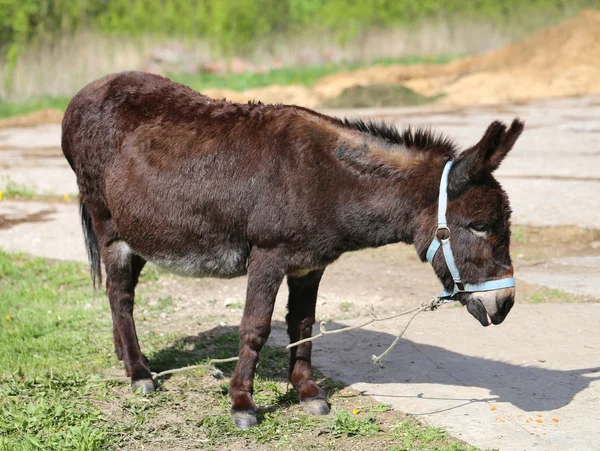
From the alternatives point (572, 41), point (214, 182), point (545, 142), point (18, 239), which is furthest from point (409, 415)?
point (572, 41)

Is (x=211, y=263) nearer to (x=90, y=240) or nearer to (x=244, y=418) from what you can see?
(x=244, y=418)

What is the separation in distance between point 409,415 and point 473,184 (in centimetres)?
135

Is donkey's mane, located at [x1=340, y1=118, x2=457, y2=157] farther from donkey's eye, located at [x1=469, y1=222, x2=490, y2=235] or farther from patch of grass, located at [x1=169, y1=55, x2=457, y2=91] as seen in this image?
patch of grass, located at [x1=169, y1=55, x2=457, y2=91]

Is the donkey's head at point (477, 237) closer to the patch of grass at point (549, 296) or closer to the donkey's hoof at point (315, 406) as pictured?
the donkey's hoof at point (315, 406)

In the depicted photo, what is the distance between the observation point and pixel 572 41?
24812 millimetres

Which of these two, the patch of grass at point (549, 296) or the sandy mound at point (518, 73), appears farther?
the sandy mound at point (518, 73)

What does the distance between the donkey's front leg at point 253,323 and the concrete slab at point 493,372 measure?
798 mm

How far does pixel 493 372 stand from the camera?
499cm

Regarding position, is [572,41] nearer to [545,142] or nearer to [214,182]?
[545,142]

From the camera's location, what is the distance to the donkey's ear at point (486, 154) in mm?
3873

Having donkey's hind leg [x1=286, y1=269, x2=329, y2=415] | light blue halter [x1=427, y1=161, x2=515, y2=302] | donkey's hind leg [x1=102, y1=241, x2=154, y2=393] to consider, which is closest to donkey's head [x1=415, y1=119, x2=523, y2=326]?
light blue halter [x1=427, y1=161, x2=515, y2=302]

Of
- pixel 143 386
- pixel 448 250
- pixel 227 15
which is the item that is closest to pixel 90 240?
pixel 143 386

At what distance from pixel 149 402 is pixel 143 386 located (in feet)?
0.62

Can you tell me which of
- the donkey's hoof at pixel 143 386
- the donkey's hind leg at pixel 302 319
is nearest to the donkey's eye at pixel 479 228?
the donkey's hind leg at pixel 302 319
